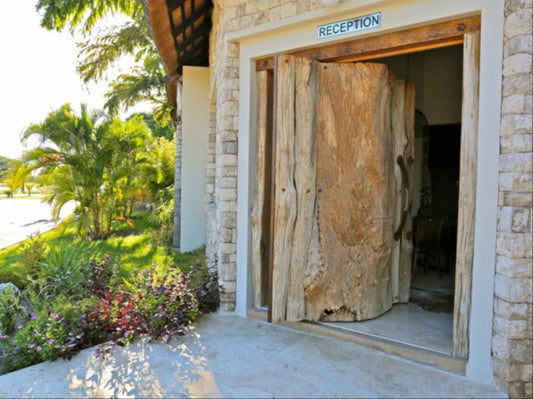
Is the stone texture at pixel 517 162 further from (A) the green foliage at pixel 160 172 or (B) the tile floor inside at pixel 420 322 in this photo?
(A) the green foliage at pixel 160 172

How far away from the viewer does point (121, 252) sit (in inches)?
375

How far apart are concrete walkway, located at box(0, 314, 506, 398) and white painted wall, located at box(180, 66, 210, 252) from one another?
215 inches

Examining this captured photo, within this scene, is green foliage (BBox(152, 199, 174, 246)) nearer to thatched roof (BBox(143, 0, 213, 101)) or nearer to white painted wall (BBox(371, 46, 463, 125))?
thatched roof (BBox(143, 0, 213, 101))

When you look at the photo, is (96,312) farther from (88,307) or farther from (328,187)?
(328,187)

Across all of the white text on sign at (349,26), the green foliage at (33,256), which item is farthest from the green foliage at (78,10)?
the white text on sign at (349,26)

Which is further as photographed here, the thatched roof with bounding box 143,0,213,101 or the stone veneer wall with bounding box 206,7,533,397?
the thatched roof with bounding box 143,0,213,101

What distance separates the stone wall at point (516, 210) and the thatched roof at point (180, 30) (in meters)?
4.20

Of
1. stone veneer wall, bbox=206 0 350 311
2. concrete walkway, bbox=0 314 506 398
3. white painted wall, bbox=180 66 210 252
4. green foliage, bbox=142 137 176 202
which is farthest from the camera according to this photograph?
green foliage, bbox=142 137 176 202

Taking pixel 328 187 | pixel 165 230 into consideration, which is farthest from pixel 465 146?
pixel 165 230

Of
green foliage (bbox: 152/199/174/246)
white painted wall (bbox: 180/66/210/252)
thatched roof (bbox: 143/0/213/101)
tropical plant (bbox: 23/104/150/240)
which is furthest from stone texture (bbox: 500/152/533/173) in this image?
tropical plant (bbox: 23/104/150/240)

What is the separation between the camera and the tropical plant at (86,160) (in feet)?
35.7

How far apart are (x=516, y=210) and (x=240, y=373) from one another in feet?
7.86

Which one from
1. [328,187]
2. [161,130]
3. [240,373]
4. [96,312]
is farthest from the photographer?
[161,130]

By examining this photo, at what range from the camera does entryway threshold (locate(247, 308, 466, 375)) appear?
355cm
